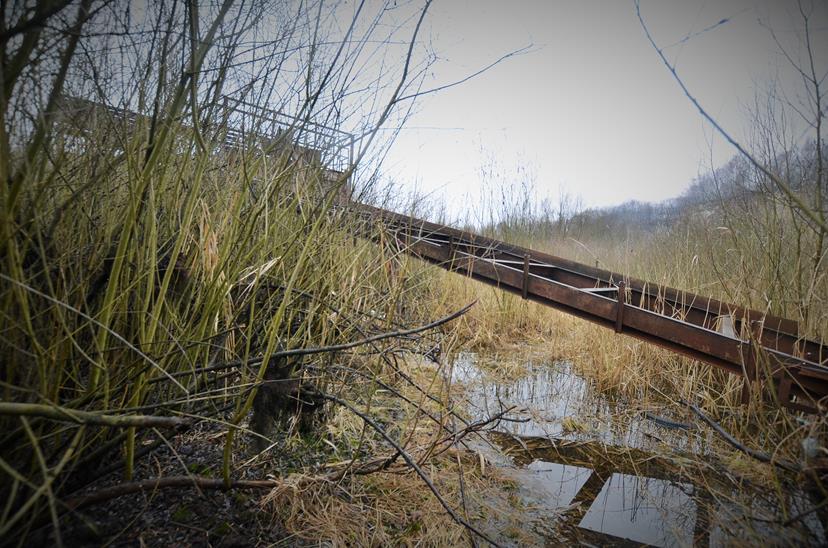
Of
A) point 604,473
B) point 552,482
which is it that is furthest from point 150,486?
point 604,473

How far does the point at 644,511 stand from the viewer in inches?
70.8

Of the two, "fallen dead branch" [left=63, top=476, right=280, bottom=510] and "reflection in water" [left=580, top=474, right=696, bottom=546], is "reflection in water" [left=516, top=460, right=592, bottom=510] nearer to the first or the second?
"reflection in water" [left=580, top=474, right=696, bottom=546]

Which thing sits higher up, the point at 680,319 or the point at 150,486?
the point at 680,319

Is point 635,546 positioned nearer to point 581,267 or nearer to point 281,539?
point 281,539

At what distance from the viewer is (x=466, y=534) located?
158 centimetres

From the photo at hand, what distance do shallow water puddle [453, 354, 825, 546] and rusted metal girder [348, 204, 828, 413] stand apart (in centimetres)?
55

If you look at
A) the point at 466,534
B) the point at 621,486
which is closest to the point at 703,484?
the point at 621,486

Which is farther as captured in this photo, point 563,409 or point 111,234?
point 563,409

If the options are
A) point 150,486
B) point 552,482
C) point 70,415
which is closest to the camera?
point 70,415

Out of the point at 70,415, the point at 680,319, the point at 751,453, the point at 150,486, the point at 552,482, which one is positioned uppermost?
the point at 70,415

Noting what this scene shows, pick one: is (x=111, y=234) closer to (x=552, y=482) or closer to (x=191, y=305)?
(x=191, y=305)

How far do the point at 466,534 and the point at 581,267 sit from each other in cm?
371

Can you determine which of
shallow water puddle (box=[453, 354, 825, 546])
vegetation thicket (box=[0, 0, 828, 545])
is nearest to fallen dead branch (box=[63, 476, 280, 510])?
vegetation thicket (box=[0, 0, 828, 545])

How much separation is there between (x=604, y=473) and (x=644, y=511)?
313mm
